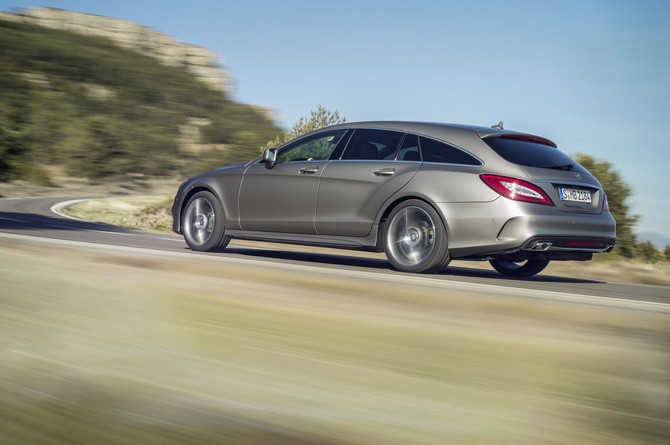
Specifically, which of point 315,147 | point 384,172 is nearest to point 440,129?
point 384,172

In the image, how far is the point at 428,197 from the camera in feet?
21.0

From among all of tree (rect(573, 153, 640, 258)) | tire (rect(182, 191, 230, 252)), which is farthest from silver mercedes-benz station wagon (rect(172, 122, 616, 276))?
tree (rect(573, 153, 640, 258))

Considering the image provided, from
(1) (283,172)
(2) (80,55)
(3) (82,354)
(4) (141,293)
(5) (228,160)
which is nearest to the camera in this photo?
(3) (82,354)

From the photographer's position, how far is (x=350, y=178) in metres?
7.11

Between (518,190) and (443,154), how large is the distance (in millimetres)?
908

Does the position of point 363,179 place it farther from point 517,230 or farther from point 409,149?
point 517,230

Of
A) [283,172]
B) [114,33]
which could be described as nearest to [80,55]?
[114,33]

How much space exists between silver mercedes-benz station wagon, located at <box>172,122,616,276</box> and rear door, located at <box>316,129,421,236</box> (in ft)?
0.04

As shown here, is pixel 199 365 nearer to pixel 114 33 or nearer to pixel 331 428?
pixel 331 428

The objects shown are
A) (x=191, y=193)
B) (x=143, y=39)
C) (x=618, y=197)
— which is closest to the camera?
(x=191, y=193)

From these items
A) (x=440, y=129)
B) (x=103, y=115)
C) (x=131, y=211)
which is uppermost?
(x=103, y=115)

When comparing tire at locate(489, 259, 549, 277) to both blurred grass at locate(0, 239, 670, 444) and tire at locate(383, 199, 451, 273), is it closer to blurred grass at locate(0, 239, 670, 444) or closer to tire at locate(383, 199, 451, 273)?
tire at locate(383, 199, 451, 273)

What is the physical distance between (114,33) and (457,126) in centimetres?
15810

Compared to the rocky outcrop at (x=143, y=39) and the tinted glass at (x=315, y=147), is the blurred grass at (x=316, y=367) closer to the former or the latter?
the tinted glass at (x=315, y=147)
